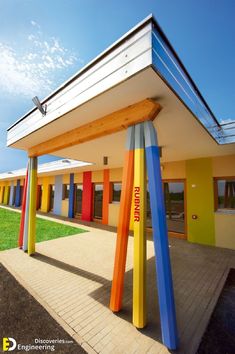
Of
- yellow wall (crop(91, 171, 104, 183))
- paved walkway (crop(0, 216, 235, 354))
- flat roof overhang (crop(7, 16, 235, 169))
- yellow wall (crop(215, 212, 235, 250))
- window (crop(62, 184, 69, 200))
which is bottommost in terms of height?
paved walkway (crop(0, 216, 235, 354))

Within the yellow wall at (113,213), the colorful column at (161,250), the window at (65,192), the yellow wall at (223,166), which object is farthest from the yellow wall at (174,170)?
the window at (65,192)

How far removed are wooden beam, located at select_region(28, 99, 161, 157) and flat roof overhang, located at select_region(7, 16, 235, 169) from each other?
9 cm

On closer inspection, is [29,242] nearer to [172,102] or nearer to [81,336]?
[81,336]

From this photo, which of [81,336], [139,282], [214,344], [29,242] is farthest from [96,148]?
[214,344]

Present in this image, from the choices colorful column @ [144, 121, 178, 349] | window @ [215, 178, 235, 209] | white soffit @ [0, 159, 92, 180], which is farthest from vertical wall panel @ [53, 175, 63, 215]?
colorful column @ [144, 121, 178, 349]

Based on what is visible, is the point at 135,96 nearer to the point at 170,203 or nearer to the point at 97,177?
the point at 97,177

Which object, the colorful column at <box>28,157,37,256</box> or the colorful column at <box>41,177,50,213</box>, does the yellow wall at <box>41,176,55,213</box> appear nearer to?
the colorful column at <box>41,177,50,213</box>

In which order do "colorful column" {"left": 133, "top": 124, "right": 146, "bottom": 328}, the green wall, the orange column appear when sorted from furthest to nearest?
1. the orange column
2. the green wall
3. "colorful column" {"left": 133, "top": 124, "right": 146, "bottom": 328}

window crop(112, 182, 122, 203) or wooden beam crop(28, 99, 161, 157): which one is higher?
wooden beam crop(28, 99, 161, 157)

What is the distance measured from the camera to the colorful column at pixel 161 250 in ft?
7.88

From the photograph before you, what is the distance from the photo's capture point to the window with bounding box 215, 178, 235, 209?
7293 millimetres

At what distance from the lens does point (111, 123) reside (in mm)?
3432

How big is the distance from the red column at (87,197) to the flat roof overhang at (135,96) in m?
7.14

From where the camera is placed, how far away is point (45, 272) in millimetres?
4445
